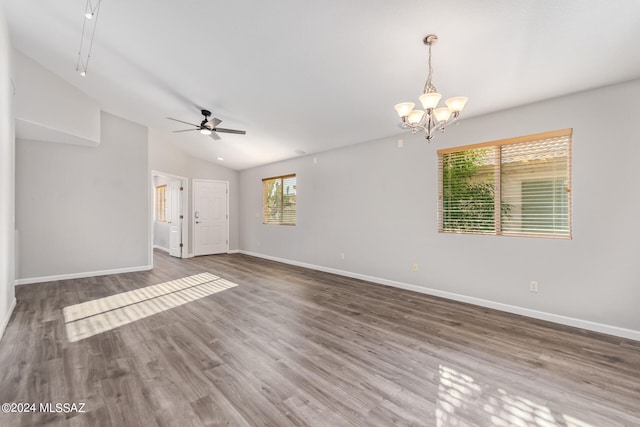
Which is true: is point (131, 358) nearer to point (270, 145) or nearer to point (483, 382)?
point (483, 382)

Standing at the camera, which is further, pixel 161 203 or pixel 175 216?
pixel 161 203

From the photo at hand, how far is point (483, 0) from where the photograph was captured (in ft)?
7.04

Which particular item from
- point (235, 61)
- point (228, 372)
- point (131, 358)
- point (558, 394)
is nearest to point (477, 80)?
point (235, 61)

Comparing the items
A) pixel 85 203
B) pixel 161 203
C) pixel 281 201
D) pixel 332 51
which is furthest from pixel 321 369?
pixel 161 203

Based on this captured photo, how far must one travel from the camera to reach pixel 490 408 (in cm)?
187

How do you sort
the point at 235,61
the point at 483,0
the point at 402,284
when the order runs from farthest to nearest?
1. the point at 402,284
2. the point at 235,61
3. the point at 483,0

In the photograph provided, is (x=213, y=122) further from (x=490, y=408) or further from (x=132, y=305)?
(x=490, y=408)

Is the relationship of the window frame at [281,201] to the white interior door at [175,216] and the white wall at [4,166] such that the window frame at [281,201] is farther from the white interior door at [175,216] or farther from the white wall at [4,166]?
the white wall at [4,166]

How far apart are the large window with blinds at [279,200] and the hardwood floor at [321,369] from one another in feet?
11.6

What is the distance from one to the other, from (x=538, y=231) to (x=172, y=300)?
5.04 metres

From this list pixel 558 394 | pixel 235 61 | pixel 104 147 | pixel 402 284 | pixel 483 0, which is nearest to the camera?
pixel 558 394

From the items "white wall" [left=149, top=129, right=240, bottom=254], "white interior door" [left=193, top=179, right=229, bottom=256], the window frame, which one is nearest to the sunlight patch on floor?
the window frame

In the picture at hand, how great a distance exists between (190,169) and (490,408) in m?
8.03

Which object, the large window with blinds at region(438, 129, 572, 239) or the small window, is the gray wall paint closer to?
the small window
